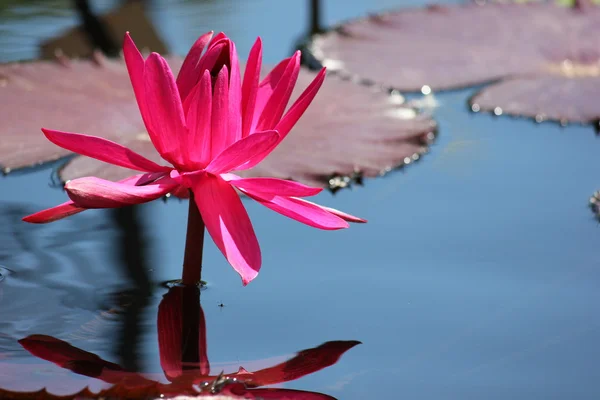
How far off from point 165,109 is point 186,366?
295 millimetres

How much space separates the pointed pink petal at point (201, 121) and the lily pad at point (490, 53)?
39.2 inches

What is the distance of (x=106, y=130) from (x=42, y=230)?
1.07ft

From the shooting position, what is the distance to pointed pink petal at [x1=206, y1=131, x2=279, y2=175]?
2.99ft

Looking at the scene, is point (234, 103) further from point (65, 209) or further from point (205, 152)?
point (65, 209)

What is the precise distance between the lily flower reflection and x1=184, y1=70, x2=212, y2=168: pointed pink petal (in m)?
0.21

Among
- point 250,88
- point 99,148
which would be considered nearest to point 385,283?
point 250,88

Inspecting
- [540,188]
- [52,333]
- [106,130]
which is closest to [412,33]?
[540,188]

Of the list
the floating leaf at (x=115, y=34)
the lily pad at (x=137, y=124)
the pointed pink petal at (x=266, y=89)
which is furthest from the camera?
the floating leaf at (x=115, y=34)

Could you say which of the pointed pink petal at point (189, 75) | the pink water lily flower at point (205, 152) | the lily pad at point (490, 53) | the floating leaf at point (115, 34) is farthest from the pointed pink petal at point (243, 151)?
the floating leaf at point (115, 34)

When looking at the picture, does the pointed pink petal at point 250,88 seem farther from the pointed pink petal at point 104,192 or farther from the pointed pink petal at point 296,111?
the pointed pink petal at point 104,192

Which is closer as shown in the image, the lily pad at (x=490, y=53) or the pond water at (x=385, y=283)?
the pond water at (x=385, y=283)

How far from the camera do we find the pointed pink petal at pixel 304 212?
953mm

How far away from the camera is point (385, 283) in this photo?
1141mm

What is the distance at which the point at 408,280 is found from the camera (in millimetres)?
1150
